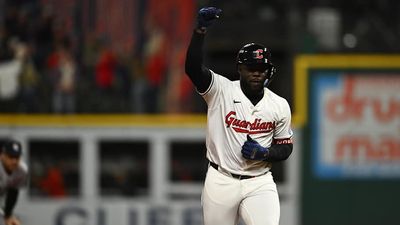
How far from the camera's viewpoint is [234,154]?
20.0ft

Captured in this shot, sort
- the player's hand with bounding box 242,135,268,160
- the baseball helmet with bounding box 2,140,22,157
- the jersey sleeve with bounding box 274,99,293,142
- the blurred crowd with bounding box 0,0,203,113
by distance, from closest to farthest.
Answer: the player's hand with bounding box 242,135,268,160 < the jersey sleeve with bounding box 274,99,293,142 < the baseball helmet with bounding box 2,140,22,157 < the blurred crowd with bounding box 0,0,203,113

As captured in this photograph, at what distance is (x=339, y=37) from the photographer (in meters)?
12.2

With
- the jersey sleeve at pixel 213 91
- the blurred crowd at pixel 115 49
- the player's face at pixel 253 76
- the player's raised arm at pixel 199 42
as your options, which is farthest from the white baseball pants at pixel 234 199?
the blurred crowd at pixel 115 49

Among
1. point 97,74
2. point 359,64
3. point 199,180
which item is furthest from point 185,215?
point 359,64

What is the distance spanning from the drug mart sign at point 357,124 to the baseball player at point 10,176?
5.09 metres

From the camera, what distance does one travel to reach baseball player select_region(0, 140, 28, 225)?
7.84 meters

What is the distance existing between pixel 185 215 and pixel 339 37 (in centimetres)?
313

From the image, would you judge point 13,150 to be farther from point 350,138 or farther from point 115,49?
point 350,138

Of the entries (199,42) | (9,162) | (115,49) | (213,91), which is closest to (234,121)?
(213,91)

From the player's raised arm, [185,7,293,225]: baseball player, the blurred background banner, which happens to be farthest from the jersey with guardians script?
the blurred background banner

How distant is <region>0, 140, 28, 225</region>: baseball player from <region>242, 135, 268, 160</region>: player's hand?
2.63m

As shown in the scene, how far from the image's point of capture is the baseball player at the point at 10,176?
7843 millimetres

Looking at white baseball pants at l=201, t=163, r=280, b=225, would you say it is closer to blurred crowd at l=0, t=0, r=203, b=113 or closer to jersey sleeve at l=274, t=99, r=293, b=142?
jersey sleeve at l=274, t=99, r=293, b=142

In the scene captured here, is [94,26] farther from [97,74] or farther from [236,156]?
[236,156]
